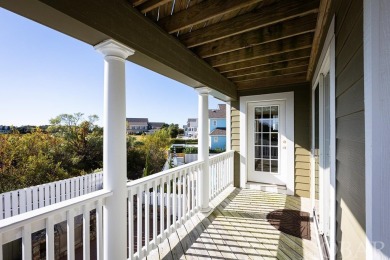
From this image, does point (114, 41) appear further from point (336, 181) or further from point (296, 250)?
point (296, 250)

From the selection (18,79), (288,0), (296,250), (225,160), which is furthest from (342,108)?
(18,79)

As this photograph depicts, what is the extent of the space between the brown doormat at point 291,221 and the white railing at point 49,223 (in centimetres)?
234

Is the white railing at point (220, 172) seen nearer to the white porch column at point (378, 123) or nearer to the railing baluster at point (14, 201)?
the white porch column at point (378, 123)

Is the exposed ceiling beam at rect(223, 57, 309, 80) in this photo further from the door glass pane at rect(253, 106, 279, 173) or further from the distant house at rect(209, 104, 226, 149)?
the distant house at rect(209, 104, 226, 149)

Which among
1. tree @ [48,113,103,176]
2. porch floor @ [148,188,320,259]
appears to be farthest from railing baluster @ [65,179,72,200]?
tree @ [48,113,103,176]

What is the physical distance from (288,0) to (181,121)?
76.9 feet

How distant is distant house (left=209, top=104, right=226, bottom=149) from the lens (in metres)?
21.8

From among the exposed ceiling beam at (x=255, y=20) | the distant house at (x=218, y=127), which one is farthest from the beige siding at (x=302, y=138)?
the distant house at (x=218, y=127)

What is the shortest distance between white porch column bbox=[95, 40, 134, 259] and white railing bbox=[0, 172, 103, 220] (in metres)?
2.94

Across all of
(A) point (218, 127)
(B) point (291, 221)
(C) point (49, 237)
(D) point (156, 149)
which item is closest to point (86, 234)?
(C) point (49, 237)

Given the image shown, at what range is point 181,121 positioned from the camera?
25.0 metres

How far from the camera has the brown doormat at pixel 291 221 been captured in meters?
2.57

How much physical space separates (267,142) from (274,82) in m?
1.33

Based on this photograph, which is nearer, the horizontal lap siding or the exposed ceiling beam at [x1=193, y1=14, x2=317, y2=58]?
the horizontal lap siding
